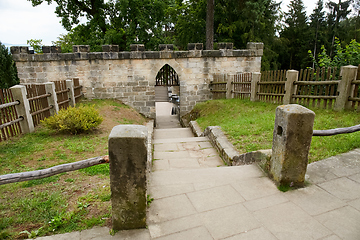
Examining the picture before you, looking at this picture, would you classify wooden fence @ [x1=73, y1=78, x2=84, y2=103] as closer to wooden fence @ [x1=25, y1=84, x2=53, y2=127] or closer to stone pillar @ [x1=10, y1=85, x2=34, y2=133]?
wooden fence @ [x1=25, y1=84, x2=53, y2=127]

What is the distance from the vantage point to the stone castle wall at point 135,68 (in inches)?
455

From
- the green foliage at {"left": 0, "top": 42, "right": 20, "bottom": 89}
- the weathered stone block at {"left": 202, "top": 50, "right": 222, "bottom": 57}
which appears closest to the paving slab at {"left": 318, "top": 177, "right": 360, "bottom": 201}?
the weathered stone block at {"left": 202, "top": 50, "right": 222, "bottom": 57}

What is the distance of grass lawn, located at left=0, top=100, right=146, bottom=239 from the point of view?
2.57 m

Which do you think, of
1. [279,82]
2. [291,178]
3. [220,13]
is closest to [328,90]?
[279,82]

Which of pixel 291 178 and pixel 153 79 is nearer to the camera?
pixel 291 178

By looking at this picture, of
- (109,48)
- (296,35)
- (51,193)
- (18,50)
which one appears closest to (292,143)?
(51,193)

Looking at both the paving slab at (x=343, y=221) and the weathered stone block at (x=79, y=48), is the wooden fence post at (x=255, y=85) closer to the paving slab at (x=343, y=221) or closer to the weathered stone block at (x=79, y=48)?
the paving slab at (x=343, y=221)

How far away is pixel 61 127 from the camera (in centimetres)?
644

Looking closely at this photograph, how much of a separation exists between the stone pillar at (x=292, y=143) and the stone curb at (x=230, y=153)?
45 cm

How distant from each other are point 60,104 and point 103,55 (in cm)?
423

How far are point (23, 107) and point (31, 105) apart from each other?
502mm

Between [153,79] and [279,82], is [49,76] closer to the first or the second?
[153,79]

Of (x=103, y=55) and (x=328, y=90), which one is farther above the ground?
(x=103, y=55)

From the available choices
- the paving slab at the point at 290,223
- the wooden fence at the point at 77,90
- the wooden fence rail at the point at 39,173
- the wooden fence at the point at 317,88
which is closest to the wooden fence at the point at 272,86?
the wooden fence at the point at 317,88
